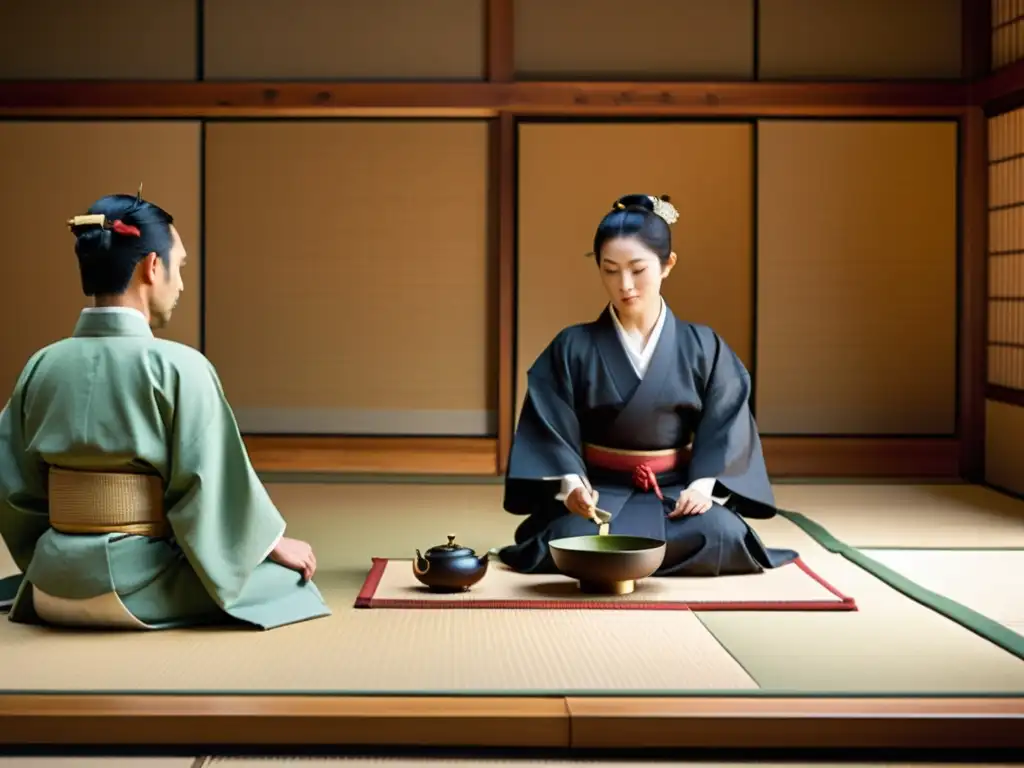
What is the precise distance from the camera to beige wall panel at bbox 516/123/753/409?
6.61 metres

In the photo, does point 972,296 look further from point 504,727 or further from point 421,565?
point 504,727

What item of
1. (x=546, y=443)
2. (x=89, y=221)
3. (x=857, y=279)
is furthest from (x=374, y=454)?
(x=89, y=221)

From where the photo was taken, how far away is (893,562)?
4.38 meters

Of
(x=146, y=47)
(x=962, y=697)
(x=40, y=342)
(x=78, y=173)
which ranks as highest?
(x=146, y=47)

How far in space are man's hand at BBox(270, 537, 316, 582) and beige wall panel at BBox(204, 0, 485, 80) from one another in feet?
11.8

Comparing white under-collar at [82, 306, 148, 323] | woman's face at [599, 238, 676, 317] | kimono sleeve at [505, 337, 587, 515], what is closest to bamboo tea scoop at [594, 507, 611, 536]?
kimono sleeve at [505, 337, 587, 515]

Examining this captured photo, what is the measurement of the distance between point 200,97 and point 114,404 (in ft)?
12.0

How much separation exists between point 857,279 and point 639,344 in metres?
2.77

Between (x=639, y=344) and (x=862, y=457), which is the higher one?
(x=639, y=344)

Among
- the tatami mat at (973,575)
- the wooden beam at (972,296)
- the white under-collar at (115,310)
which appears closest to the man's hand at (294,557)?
the white under-collar at (115,310)

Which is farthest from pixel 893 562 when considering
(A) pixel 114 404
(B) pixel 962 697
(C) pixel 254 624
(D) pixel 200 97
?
(D) pixel 200 97

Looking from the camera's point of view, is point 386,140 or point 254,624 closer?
point 254,624

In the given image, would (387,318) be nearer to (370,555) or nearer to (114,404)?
(370,555)

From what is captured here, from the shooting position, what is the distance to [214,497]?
3.26m
